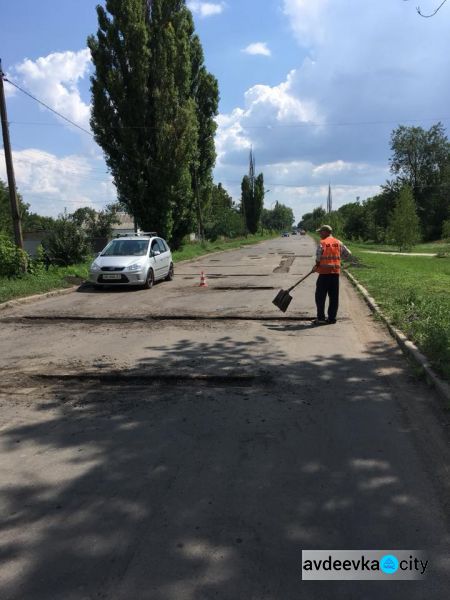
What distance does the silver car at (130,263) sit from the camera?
1473 cm

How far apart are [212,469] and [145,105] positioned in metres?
25.0

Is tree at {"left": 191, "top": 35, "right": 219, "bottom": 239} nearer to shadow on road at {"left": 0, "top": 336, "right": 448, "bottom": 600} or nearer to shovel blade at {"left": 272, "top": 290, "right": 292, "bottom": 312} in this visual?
shovel blade at {"left": 272, "top": 290, "right": 292, "bottom": 312}

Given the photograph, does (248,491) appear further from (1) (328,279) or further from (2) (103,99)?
(2) (103,99)

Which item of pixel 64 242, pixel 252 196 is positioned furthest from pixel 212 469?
pixel 252 196

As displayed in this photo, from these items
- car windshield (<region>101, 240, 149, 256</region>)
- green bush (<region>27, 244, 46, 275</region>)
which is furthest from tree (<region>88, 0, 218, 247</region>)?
car windshield (<region>101, 240, 149, 256</region>)

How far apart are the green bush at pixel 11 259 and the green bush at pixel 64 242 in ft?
10.2

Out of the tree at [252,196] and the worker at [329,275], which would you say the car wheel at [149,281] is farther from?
the tree at [252,196]

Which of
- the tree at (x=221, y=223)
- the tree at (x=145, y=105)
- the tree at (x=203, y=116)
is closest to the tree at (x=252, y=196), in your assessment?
the tree at (x=221, y=223)

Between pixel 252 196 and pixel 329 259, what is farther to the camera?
pixel 252 196

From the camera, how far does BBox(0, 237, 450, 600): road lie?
102 inches

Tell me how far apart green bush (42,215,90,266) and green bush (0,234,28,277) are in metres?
3.10

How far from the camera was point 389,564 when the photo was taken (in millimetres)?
2664

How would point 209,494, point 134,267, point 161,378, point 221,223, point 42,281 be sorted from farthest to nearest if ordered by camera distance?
point 221,223 → point 42,281 → point 134,267 → point 161,378 → point 209,494

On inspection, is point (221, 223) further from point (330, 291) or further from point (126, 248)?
point (330, 291)
